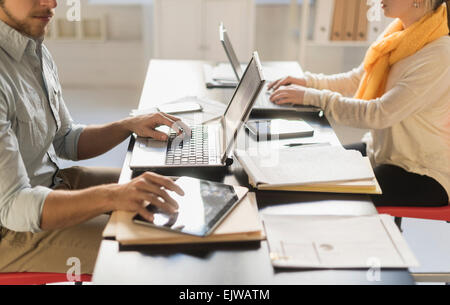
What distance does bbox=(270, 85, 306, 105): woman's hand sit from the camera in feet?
5.90

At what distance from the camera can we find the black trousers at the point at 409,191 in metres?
1.63

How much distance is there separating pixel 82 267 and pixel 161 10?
8.01 ft

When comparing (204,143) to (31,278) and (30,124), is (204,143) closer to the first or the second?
(30,124)

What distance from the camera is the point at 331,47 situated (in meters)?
3.94

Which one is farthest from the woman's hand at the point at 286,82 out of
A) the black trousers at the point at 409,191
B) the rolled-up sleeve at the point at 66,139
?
the rolled-up sleeve at the point at 66,139

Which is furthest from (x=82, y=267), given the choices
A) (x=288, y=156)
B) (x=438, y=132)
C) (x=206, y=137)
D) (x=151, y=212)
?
(x=438, y=132)

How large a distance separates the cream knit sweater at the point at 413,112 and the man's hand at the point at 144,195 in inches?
32.9

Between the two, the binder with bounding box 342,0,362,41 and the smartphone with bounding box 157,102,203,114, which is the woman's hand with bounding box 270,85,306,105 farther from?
the binder with bounding box 342,0,362,41

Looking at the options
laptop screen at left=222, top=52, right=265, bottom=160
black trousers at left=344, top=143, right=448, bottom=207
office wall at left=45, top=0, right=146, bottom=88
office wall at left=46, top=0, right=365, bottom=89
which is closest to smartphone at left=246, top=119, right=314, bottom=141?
laptop screen at left=222, top=52, right=265, bottom=160

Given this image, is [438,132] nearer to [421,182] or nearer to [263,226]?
[421,182]

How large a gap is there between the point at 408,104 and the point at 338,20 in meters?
1.86

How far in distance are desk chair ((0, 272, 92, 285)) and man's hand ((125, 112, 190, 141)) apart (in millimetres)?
424

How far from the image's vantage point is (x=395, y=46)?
180 centimetres

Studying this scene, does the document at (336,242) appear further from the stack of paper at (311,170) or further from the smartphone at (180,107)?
the smartphone at (180,107)
